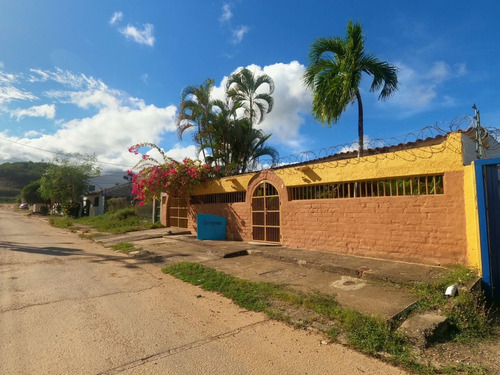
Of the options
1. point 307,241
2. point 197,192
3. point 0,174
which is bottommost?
point 307,241

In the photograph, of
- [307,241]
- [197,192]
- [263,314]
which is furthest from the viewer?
[197,192]

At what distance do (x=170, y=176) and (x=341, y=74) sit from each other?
329 inches

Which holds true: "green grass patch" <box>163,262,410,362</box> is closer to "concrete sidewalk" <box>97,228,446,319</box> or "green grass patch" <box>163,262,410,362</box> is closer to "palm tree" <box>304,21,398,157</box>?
"concrete sidewalk" <box>97,228,446,319</box>

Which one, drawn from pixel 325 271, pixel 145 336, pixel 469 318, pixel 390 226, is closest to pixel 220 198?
pixel 325 271

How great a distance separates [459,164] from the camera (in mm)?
5586

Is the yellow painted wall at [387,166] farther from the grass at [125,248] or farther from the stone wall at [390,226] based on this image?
the grass at [125,248]

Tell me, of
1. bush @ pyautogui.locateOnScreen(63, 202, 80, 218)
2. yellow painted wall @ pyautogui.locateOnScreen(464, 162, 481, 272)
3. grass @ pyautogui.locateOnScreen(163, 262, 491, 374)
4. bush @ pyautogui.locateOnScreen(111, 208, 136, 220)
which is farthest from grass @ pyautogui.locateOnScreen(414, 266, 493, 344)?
bush @ pyautogui.locateOnScreen(63, 202, 80, 218)

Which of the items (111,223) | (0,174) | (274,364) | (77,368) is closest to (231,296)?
(274,364)

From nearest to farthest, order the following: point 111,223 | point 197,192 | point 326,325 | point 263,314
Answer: point 326,325, point 263,314, point 197,192, point 111,223

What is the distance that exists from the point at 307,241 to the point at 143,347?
5.98 metres

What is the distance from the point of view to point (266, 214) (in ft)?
32.9

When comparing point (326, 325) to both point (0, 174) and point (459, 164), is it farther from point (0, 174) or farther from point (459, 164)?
point (0, 174)

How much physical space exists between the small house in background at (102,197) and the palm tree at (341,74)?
25010 mm

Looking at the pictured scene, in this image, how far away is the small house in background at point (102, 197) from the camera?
29903 millimetres
